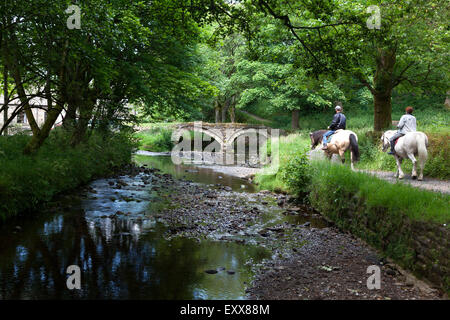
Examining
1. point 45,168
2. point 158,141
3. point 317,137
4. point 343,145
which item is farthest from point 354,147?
point 158,141

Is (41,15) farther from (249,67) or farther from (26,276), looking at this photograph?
(249,67)

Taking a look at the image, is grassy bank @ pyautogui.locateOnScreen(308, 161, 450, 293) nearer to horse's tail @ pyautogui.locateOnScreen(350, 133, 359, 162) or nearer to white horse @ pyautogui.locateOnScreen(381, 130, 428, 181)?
white horse @ pyautogui.locateOnScreen(381, 130, 428, 181)

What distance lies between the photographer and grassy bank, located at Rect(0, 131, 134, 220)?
347 inches

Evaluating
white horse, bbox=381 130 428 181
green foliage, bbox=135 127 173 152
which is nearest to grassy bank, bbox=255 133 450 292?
white horse, bbox=381 130 428 181

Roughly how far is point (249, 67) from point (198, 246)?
3363 centimetres

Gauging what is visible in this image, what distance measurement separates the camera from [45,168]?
35.1ft

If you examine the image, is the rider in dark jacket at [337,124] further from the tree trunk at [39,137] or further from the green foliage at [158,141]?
the green foliage at [158,141]

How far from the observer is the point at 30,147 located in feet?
37.7

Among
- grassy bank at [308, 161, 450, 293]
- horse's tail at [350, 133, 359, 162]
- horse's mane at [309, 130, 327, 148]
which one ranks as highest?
horse's mane at [309, 130, 327, 148]

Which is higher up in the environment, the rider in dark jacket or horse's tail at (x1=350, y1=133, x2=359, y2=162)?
the rider in dark jacket

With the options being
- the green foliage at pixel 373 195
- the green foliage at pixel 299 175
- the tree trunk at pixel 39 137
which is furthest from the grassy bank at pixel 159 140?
the green foliage at pixel 373 195

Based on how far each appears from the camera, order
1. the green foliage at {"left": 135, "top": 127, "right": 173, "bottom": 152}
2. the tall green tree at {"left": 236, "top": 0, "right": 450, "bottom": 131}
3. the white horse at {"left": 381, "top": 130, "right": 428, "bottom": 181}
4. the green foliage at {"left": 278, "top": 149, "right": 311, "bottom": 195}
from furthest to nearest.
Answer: the green foliage at {"left": 135, "top": 127, "right": 173, "bottom": 152}
the green foliage at {"left": 278, "top": 149, "right": 311, "bottom": 195}
the white horse at {"left": 381, "top": 130, "right": 428, "bottom": 181}
the tall green tree at {"left": 236, "top": 0, "right": 450, "bottom": 131}

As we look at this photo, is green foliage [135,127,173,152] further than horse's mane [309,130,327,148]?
Yes
